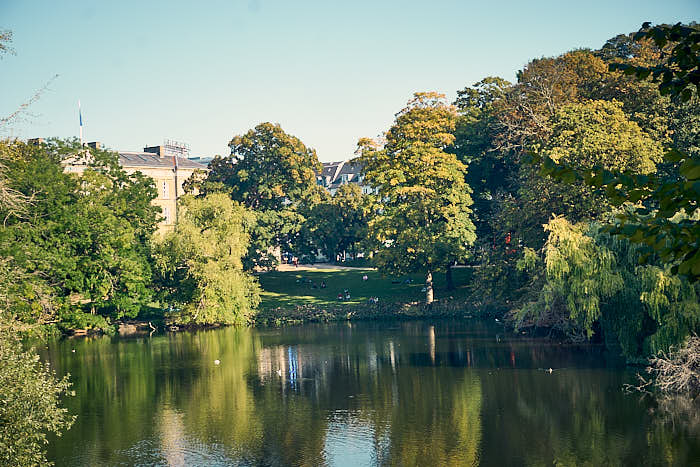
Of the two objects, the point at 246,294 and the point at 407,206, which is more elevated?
the point at 407,206

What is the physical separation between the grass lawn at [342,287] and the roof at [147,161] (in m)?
21.1

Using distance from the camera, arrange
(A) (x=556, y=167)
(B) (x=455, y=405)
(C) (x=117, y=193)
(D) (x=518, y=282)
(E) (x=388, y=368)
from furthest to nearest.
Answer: (C) (x=117, y=193) → (D) (x=518, y=282) → (E) (x=388, y=368) → (B) (x=455, y=405) → (A) (x=556, y=167)

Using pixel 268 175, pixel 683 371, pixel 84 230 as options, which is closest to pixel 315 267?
pixel 268 175

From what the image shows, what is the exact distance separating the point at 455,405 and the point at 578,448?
24.8 feet

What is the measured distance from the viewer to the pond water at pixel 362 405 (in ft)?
88.6

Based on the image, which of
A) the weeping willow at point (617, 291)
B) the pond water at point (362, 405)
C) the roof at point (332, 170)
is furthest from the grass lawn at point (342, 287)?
the roof at point (332, 170)

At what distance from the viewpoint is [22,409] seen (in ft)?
64.6

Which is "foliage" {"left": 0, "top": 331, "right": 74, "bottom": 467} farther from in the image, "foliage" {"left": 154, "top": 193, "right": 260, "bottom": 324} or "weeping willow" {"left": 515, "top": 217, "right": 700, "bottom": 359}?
"foliage" {"left": 154, "top": 193, "right": 260, "bottom": 324}

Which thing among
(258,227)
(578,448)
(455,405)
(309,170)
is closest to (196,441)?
(455,405)

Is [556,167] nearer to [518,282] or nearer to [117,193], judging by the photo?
[518,282]

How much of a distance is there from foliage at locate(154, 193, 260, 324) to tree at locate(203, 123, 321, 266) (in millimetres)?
16422

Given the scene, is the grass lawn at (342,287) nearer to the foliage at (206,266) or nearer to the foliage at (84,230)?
the foliage at (206,266)

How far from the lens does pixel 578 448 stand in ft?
87.9

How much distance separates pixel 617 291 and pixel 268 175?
5146 cm
